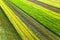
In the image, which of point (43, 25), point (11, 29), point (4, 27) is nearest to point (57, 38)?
point (43, 25)

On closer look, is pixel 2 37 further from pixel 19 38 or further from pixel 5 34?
pixel 19 38

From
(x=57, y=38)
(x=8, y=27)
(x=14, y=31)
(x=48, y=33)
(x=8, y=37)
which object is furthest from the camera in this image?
(x=8, y=27)

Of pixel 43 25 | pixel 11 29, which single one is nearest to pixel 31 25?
pixel 43 25

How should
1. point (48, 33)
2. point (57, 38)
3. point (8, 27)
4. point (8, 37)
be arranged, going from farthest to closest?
point (8, 27) → point (8, 37) → point (48, 33) → point (57, 38)

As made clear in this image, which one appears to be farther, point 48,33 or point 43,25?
point 43,25

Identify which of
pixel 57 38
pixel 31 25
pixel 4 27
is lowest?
pixel 4 27

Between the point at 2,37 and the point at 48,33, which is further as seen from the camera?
the point at 2,37

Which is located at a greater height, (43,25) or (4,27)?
(43,25)

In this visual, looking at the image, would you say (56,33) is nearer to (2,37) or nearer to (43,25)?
(43,25)

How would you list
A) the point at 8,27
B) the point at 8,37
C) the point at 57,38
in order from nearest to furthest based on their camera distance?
the point at 57,38, the point at 8,37, the point at 8,27
